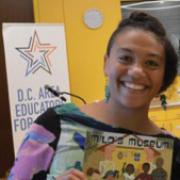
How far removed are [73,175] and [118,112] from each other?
214 millimetres

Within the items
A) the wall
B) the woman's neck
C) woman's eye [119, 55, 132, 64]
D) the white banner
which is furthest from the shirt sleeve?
the wall

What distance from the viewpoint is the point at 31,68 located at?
3.25 m

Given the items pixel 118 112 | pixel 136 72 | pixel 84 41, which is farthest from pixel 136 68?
pixel 84 41

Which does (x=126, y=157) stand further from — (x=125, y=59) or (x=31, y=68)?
(x=31, y=68)

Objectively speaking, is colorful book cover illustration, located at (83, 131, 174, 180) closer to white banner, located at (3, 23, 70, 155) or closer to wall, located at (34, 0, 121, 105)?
white banner, located at (3, 23, 70, 155)

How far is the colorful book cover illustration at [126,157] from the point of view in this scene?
104 centimetres

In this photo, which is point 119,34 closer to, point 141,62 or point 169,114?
point 141,62

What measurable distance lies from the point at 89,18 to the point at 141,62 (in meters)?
2.79

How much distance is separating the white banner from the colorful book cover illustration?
2111 millimetres

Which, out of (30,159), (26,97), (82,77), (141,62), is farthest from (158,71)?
(82,77)

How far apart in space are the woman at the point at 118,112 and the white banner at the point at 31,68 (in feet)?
6.75

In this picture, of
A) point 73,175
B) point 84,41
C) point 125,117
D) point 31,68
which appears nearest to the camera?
point 73,175

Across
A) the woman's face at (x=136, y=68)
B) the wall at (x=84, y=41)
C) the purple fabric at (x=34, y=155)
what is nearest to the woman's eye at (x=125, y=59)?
Result: the woman's face at (x=136, y=68)

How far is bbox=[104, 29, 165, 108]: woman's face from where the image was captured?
1042 mm
